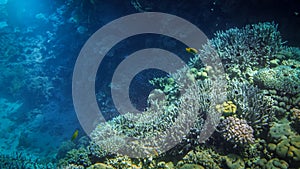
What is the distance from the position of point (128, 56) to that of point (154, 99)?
391 centimetres

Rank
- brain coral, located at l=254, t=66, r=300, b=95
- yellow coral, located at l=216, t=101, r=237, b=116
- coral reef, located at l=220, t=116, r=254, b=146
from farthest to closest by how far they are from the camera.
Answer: brain coral, located at l=254, t=66, r=300, b=95, yellow coral, located at l=216, t=101, r=237, b=116, coral reef, located at l=220, t=116, r=254, b=146

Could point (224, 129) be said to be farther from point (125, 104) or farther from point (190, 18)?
point (190, 18)

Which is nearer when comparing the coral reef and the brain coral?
the coral reef

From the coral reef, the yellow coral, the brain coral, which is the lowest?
the coral reef

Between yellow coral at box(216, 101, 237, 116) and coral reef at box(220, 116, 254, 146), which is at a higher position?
yellow coral at box(216, 101, 237, 116)

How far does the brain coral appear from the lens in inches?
166

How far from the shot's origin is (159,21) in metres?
8.02

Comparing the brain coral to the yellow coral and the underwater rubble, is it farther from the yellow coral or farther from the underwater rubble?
the yellow coral

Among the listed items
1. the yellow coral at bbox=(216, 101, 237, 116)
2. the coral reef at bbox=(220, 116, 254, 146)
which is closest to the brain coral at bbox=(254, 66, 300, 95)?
the yellow coral at bbox=(216, 101, 237, 116)

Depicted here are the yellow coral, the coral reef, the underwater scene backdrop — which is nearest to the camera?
the coral reef

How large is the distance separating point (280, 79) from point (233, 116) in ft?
4.18

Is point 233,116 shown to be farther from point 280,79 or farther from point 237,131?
point 280,79

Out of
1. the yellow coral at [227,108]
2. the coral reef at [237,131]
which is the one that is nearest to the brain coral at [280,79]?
the yellow coral at [227,108]

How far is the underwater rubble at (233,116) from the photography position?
3.71 m
